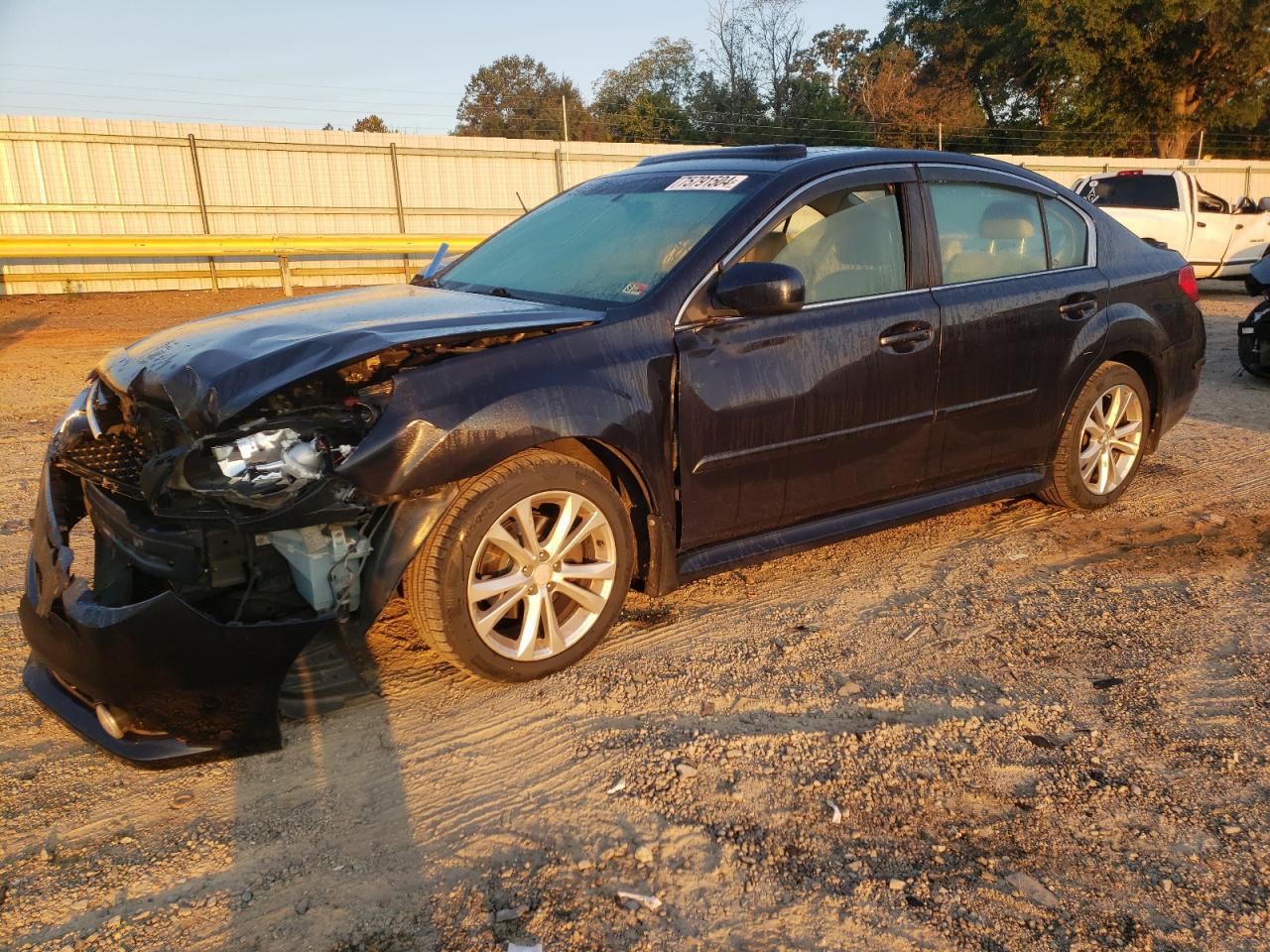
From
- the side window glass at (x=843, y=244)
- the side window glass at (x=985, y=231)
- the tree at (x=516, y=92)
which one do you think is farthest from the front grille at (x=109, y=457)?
the tree at (x=516, y=92)

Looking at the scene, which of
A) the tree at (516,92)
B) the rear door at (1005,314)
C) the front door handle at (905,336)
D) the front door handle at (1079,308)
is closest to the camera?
the front door handle at (905,336)

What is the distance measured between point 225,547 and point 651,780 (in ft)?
4.66

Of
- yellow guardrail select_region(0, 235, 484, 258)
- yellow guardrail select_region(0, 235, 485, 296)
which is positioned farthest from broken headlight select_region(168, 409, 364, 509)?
yellow guardrail select_region(0, 235, 484, 258)

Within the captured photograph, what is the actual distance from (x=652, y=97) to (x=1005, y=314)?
1472 inches

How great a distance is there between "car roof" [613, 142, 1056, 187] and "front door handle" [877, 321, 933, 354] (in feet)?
2.26

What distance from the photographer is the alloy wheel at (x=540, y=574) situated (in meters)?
3.21

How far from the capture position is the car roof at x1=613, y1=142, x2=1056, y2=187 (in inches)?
158

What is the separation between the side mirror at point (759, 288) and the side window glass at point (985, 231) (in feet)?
3.46

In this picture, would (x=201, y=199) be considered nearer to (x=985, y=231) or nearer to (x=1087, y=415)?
(x=985, y=231)

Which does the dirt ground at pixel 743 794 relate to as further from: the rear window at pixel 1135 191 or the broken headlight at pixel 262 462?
the rear window at pixel 1135 191

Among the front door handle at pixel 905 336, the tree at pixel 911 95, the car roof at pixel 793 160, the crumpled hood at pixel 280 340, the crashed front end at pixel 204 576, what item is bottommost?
the crashed front end at pixel 204 576

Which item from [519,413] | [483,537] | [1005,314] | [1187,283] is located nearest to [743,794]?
[483,537]

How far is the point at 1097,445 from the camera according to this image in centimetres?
503

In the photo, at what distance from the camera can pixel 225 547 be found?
2.94 metres
